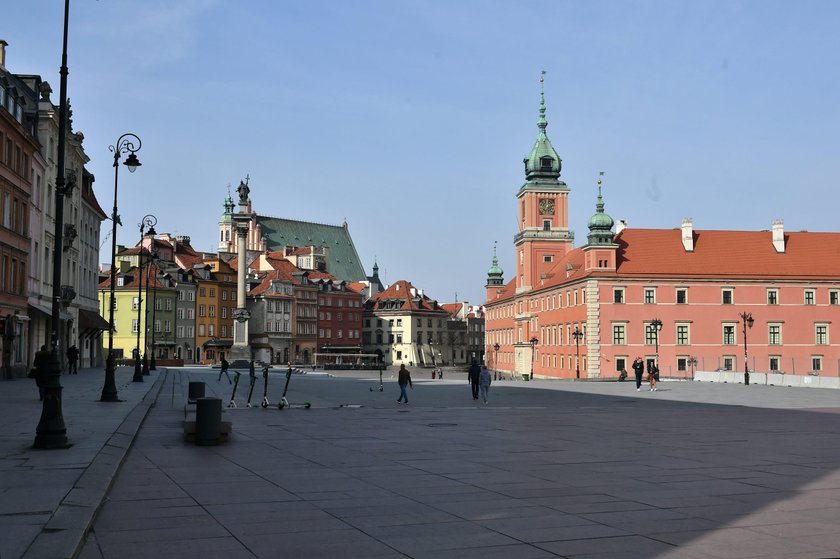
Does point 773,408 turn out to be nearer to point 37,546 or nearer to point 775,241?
point 37,546

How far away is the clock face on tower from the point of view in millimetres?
121250

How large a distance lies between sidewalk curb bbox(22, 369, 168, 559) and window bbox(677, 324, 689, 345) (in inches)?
3138

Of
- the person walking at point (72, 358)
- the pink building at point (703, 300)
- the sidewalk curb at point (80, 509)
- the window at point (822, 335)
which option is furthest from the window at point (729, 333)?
the sidewalk curb at point (80, 509)

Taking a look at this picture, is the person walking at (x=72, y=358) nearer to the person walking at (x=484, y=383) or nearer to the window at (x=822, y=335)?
the person walking at (x=484, y=383)

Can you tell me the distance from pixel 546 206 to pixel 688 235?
1135 inches

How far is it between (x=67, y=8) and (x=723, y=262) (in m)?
83.6

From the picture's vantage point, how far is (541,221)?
12138 cm

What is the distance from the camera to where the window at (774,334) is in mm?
91875

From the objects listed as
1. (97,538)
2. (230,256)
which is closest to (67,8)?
(97,538)

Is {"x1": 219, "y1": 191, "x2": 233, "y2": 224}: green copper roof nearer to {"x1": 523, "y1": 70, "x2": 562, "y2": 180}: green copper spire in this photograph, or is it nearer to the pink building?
{"x1": 523, "y1": 70, "x2": 562, "y2": 180}: green copper spire

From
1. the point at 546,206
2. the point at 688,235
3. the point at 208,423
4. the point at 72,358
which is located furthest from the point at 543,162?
the point at 208,423

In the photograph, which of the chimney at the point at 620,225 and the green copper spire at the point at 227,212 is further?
the green copper spire at the point at 227,212

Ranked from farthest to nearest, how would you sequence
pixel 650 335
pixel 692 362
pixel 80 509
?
pixel 650 335 → pixel 692 362 → pixel 80 509

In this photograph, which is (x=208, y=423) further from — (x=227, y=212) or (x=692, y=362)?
(x=227, y=212)
